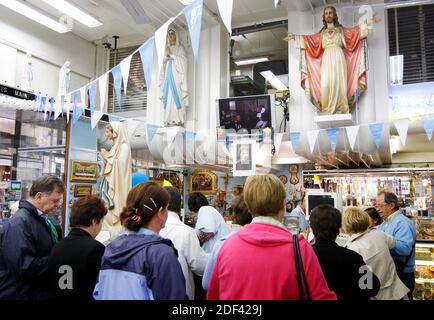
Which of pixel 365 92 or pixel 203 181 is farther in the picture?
pixel 203 181

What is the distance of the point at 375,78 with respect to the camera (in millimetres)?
7379

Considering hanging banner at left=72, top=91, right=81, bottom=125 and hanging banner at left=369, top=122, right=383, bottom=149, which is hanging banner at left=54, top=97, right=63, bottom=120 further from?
hanging banner at left=369, top=122, right=383, bottom=149

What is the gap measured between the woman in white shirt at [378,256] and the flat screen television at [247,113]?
484 centimetres

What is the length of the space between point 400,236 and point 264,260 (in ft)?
8.31

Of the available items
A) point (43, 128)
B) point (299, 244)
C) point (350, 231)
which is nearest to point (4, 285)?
point (299, 244)

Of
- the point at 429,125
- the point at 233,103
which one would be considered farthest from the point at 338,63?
the point at 429,125

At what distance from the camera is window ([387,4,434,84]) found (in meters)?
7.24

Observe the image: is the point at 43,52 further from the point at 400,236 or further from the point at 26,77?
the point at 400,236

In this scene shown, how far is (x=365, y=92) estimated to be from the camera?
7.35 meters

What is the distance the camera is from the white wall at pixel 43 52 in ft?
24.5

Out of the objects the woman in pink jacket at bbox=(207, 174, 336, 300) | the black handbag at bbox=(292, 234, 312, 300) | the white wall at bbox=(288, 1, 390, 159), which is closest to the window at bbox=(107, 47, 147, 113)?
the white wall at bbox=(288, 1, 390, 159)

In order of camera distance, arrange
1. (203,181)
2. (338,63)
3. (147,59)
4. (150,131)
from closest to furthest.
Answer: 1. (147,59)
2. (338,63)
3. (150,131)
4. (203,181)

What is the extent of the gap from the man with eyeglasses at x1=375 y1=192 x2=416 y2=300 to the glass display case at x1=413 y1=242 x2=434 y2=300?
4.91ft

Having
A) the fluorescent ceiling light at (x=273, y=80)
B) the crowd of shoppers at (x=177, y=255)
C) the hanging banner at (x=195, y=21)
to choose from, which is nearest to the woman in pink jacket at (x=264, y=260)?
the crowd of shoppers at (x=177, y=255)
